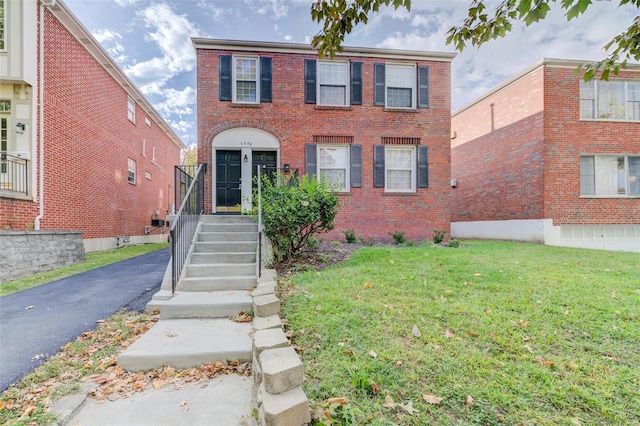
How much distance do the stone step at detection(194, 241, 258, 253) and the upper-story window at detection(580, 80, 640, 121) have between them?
12.1 metres

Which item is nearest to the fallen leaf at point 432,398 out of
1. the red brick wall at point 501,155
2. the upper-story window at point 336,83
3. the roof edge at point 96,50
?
the upper-story window at point 336,83

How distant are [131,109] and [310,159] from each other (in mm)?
10139

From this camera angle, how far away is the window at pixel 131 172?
43.9 ft

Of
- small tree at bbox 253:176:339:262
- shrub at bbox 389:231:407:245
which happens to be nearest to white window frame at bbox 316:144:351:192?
shrub at bbox 389:231:407:245

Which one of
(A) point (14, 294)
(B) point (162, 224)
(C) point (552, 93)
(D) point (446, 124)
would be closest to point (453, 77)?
(D) point (446, 124)

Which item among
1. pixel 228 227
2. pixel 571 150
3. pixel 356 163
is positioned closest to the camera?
pixel 228 227

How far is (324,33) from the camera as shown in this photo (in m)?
3.19

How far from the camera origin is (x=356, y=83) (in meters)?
9.31

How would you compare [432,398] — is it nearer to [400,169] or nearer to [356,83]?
[400,169]

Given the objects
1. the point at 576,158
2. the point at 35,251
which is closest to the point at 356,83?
the point at 576,158

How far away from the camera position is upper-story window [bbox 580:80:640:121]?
997 centimetres

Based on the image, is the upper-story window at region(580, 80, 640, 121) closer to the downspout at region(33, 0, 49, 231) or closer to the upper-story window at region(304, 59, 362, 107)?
the upper-story window at region(304, 59, 362, 107)

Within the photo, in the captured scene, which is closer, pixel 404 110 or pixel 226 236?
pixel 226 236

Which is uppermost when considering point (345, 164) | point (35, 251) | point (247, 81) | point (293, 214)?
point (247, 81)
